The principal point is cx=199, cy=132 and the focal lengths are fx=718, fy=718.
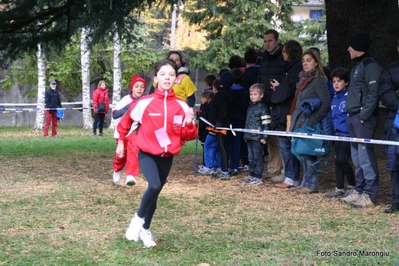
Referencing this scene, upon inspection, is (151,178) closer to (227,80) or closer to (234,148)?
(227,80)

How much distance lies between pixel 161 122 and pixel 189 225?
62.9 inches

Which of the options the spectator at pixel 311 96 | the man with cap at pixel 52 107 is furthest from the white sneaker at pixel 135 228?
the man with cap at pixel 52 107

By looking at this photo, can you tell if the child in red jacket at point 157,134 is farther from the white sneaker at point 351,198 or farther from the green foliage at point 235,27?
the green foliage at point 235,27

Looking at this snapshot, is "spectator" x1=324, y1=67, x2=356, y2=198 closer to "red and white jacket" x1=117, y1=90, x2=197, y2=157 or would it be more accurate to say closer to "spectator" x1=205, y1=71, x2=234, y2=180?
"spectator" x1=205, y1=71, x2=234, y2=180

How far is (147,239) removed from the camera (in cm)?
677

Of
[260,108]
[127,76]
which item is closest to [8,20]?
[260,108]

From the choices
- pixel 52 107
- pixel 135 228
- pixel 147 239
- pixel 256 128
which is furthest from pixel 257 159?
pixel 52 107

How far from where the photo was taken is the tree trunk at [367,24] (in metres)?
13.1

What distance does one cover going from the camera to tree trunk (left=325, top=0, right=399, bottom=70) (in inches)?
516

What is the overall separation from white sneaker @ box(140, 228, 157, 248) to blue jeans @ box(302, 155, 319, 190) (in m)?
3.99

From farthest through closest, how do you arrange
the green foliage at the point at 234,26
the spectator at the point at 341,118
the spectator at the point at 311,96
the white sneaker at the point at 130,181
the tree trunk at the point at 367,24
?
the green foliage at the point at 234,26
the tree trunk at the point at 367,24
the spectator at the point at 311,96
the spectator at the point at 341,118
the white sneaker at the point at 130,181

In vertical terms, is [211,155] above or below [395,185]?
above

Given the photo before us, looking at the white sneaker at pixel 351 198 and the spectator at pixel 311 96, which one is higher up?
the spectator at pixel 311 96

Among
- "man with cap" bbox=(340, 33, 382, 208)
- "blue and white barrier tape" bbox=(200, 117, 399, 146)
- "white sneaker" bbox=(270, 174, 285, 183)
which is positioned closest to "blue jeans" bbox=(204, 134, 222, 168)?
"blue and white barrier tape" bbox=(200, 117, 399, 146)
